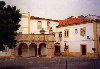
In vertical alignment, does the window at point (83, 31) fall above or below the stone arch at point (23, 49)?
above

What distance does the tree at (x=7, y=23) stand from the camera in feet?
71.2

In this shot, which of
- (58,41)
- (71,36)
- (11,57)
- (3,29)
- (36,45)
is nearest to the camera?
(3,29)

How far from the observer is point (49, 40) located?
1635 inches

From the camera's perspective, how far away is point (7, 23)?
2198 cm

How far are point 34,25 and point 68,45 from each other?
753 cm

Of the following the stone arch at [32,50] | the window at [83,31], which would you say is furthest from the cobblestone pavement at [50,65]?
the stone arch at [32,50]

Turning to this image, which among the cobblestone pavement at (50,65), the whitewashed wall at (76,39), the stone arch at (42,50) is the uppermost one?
the whitewashed wall at (76,39)

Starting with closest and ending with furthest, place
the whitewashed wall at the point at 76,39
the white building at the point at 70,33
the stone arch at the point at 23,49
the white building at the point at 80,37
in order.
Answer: the white building at the point at 80,37, the white building at the point at 70,33, the whitewashed wall at the point at 76,39, the stone arch at the point at 23,49

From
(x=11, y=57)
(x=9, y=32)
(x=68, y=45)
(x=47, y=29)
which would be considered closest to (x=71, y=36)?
(x=68, y=45)

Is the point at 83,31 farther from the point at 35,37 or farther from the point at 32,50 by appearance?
the point at 32,50

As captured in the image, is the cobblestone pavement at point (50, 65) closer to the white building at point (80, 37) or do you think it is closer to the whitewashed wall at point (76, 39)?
the white building at point (80, 37)

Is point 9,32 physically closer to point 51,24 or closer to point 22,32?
point 22,32

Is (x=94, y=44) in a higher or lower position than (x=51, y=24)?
lower

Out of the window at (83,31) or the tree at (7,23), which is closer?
the tree at (7,23)
